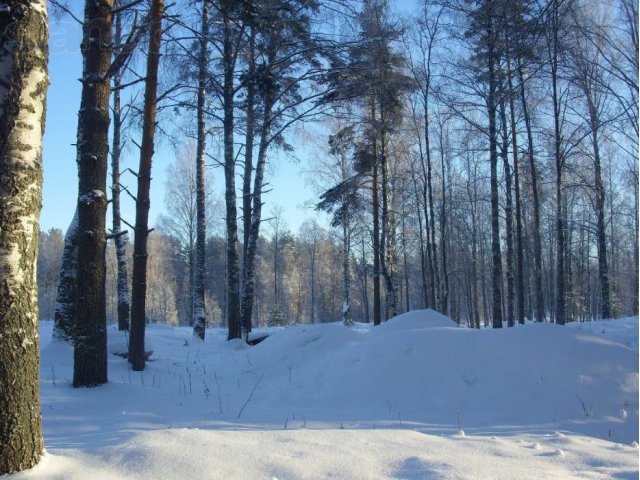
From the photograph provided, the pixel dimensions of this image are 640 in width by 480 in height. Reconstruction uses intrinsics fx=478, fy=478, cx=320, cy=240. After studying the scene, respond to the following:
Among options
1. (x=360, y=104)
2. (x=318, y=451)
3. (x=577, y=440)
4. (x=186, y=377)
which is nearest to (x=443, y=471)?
(x=318, y=451)

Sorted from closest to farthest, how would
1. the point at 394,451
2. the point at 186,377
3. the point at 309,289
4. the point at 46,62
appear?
the point at 46,62, the point at 394,451, the point at 186,377, the point at 309,289

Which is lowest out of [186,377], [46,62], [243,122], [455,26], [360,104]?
[186,377]

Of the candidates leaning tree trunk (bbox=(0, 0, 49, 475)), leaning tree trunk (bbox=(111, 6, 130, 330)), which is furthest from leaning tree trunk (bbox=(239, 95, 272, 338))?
leaning tree trunk (bbox=(0, 0, 49, 475))

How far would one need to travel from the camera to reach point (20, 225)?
2611mm

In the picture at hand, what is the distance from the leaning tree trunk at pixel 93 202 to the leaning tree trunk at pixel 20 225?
10.1 ft

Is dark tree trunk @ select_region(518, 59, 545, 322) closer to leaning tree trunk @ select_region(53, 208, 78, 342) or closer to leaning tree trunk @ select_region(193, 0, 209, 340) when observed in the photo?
leaning tree trunk @ select_region(193, 0, 209, 340)

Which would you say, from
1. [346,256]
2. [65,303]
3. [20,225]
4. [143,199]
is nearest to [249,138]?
[143,199]

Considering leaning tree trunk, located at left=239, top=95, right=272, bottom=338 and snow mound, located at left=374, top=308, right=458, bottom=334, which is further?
leaning tree trunk, located at left=239, top=95, right=272, bottom=338

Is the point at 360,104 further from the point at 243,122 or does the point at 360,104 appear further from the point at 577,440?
the point at 577,440

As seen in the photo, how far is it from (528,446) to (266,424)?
232cm

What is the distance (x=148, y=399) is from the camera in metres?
5.61

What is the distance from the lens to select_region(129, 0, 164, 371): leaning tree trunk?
7.19 metres

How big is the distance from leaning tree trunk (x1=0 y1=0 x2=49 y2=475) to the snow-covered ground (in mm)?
254

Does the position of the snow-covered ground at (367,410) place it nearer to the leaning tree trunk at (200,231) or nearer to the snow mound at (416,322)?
the snow mound at (416,322)
